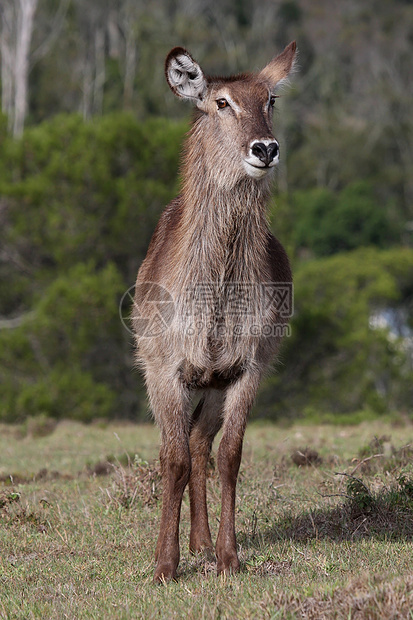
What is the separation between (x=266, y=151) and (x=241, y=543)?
2.14m

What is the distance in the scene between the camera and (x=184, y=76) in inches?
188

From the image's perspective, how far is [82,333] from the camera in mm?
14203

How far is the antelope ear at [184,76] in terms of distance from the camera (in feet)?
15.4

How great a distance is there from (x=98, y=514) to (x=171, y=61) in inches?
111

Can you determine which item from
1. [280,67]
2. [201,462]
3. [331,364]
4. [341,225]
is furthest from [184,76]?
[341,225]

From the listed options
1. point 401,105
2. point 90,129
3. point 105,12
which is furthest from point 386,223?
point 90,129

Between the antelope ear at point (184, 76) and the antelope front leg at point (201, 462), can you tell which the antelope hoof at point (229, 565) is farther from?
the antelope ear at point (184, 76)

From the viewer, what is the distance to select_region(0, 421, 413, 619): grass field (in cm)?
335

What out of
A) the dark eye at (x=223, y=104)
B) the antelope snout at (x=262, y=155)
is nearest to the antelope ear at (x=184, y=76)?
the dark eye at (x=223, y=104)

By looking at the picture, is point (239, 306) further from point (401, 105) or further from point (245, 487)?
point (401, 105)

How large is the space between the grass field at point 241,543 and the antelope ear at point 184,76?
2.33 meters

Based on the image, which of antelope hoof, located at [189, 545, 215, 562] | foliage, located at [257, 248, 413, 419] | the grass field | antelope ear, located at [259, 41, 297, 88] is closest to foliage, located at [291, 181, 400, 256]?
foliage, located at [257, 248, 413, 419]

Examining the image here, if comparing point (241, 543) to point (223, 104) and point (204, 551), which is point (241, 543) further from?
point (223, 104)

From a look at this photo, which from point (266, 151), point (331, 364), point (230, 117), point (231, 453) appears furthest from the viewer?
point (331, 364)
